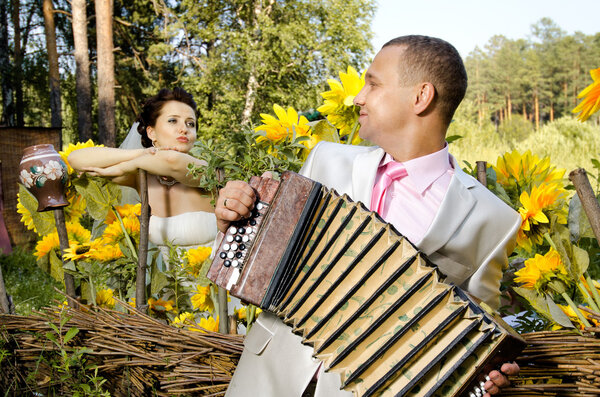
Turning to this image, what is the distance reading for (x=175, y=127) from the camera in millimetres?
2994

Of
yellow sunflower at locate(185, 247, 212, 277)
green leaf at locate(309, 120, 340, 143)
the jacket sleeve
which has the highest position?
green leaf at locate(309, 120, 340, 143)

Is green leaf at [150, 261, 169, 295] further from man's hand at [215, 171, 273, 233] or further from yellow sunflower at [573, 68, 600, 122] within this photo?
yellow sunflower at [573, 68, 600, 122]

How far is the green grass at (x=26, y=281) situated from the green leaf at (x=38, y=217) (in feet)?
8.60

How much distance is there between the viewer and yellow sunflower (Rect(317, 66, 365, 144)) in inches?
78.8

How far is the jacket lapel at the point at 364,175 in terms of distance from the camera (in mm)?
1479

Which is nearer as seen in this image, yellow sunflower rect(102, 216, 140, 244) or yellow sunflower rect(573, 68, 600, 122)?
yellow sunflower rect(573, 68, 600, 122)

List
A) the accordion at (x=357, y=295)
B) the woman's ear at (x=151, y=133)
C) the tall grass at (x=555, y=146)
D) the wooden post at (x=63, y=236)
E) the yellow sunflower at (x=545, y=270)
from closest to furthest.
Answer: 1. the accordion at (x=357, y=295)
2. the yellow sunflower at (x=545, y=270)
3. the wooden post at (x=63, y=236)
4. the woman's ear at (x=151, y=133)
5. the tall grass at (x=555, y=146)

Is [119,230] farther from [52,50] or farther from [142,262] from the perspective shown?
[52,50]

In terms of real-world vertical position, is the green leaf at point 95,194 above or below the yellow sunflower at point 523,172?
below

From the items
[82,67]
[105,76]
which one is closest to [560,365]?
[105,76]

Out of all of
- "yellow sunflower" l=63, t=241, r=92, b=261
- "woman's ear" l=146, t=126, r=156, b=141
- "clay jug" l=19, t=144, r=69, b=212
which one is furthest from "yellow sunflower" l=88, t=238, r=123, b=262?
"woman's ear" l=146, t=126, r=156, b=141

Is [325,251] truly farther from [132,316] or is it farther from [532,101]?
[532,101]

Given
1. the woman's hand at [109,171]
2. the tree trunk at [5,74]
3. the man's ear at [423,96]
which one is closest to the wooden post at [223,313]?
the woman's hand at [109,171]

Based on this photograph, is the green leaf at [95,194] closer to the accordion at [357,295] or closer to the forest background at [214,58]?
the accordion at [357,295]
